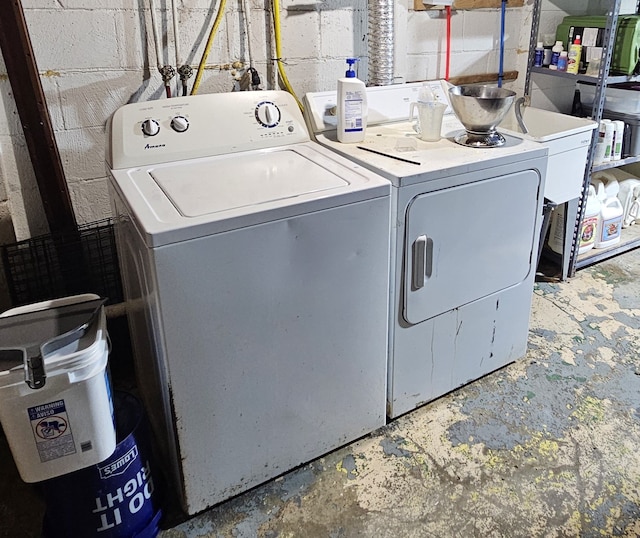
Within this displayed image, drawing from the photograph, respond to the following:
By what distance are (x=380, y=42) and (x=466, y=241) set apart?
922 millimetres

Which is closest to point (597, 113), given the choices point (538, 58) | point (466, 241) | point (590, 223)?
point (538, 58)

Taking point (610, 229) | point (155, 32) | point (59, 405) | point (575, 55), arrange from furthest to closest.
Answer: point (610, 229), point (575, 55), point (155, 32), point (59, 405)

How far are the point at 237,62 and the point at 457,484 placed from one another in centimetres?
172

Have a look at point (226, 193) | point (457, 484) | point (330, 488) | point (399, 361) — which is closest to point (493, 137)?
point (399, 361)

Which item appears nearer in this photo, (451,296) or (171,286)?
(171,286)

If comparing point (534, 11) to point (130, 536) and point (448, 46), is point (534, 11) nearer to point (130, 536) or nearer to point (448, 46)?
point (448, 46)

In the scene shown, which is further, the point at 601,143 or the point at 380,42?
the point at 601,143

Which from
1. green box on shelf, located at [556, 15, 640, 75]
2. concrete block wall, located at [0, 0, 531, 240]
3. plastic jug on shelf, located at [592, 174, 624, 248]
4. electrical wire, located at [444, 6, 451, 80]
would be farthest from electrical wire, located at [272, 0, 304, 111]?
plastic jug on shelf, located at [592, 174, 624, 248]

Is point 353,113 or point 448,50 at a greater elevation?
point 448,50

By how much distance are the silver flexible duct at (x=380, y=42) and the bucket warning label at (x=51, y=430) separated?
5.51 ft

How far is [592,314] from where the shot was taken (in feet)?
8.56

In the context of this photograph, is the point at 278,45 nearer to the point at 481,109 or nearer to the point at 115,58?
the point at 115,58

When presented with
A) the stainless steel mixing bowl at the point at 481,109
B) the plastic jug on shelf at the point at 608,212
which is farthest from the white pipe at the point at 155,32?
the plastic jug on shelf at the point at 608,212

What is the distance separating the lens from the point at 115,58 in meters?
2.03
